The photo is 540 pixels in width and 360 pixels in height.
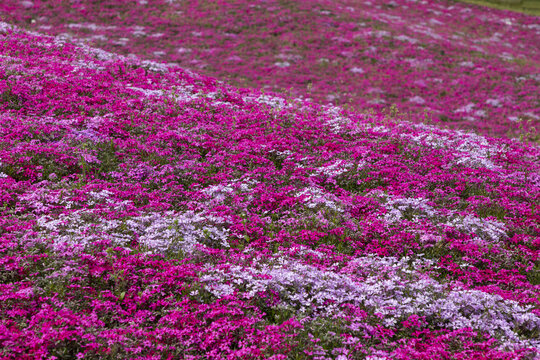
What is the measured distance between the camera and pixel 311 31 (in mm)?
41000

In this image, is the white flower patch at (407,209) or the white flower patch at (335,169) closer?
the white flower patch at (407,209)

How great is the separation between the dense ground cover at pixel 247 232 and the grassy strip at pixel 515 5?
49.0 m

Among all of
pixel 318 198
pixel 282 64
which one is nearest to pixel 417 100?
pixel 282 64

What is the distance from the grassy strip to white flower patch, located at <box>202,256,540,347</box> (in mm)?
61018

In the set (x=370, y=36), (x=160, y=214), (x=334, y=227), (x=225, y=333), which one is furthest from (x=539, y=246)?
(x=370, y=36)

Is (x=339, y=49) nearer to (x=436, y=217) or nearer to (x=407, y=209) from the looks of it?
(x=407, y=209)

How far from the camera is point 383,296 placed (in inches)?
343

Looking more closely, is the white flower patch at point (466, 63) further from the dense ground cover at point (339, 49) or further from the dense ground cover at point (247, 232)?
the dense ground cover at point (247, 232)

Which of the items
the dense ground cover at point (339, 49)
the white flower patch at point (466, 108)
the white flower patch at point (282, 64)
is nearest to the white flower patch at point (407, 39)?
the dense ground cover at point (339, 49)

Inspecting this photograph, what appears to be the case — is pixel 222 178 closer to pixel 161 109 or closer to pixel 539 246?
pixel 161 109

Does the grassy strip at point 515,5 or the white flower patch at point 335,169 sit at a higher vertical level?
the grassy strip at point 515,5

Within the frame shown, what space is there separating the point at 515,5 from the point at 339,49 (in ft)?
119

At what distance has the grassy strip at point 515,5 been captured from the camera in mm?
56844

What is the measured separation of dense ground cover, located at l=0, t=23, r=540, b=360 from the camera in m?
7.53
